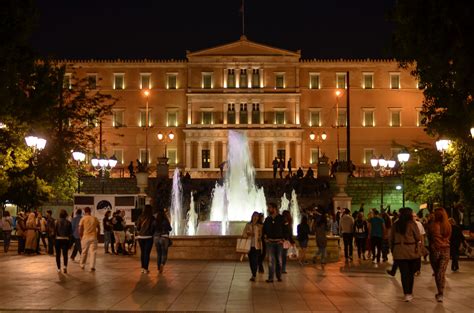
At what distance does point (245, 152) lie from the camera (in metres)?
34.8

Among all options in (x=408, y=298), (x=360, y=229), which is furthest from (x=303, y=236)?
(x=408, y=298)

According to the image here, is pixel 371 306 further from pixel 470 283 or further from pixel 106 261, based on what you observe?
pixel 106 261

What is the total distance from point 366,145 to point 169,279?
6246 cm

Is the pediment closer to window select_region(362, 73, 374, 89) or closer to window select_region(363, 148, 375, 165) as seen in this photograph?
window select_region(362, 73, 374, 89)

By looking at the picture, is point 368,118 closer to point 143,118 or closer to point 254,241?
point 143,118

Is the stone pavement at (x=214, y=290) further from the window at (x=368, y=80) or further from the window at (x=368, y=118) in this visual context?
the window at (x=368, y=80)

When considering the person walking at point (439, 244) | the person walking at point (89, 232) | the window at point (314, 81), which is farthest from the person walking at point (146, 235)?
the window at point (314, 81)

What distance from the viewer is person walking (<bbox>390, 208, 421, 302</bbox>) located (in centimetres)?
1335

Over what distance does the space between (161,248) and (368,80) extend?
6302 centimetres

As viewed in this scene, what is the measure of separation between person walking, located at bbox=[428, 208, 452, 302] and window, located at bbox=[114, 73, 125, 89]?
6672 centimetres

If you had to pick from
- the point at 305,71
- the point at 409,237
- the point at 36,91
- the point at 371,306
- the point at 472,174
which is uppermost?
the point at 305,71

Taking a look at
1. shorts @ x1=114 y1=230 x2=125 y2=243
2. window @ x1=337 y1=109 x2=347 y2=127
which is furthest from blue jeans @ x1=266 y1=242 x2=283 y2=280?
window @ x1=337 y1=109 x2=347 y2=127

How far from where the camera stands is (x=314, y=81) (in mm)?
78312

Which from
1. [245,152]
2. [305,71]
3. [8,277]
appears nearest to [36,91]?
[245,152]
